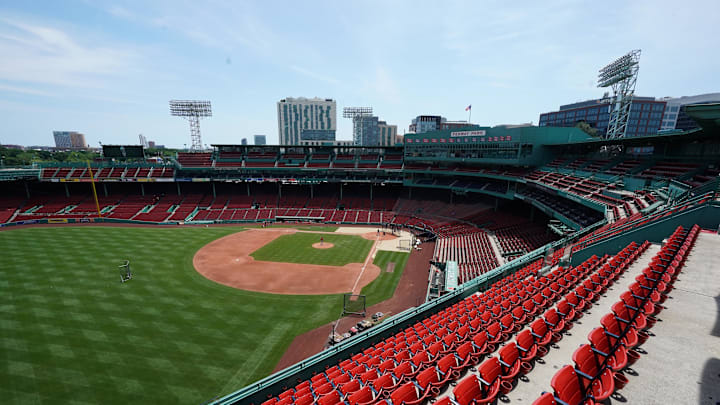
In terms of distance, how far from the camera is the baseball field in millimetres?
15102

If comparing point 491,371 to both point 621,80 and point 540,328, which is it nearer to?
point 540,328

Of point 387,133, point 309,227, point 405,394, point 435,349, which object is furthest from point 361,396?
point 387,133

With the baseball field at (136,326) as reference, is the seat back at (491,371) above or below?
above

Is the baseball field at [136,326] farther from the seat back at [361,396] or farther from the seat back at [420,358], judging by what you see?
the seat back at [420,358]

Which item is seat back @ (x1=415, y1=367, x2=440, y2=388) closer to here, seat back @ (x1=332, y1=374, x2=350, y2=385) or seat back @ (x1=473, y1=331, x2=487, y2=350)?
seat back @ (x1=473, y1=331, x2=487, y2=350)

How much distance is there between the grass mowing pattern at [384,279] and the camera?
25.4 meters

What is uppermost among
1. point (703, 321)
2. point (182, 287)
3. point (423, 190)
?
point (703, 321)

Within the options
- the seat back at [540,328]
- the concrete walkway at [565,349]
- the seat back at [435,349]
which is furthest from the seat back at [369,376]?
the seat back at [540,328]

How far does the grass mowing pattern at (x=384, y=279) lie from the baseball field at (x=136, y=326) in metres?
0.12

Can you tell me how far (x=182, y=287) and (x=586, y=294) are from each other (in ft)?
95.6

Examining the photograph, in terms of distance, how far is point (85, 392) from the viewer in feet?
47.9

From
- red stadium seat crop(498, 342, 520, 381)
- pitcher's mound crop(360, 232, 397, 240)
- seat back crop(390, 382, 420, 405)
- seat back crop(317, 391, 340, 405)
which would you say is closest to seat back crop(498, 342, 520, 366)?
red stadium seat crop(498, 342, 520, 381)

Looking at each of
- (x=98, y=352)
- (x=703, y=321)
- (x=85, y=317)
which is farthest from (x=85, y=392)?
(x=703, y=321)

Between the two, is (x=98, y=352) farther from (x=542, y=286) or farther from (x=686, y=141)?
(x=686, y=141)
